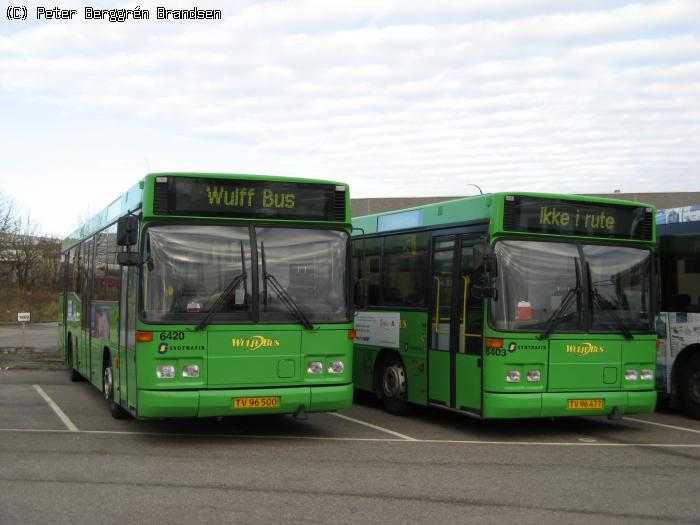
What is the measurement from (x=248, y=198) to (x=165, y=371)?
215 cm

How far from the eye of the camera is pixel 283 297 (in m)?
10.5

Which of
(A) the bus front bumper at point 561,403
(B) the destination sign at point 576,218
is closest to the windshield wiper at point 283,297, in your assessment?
(A) the bus front bumper at point 561,403

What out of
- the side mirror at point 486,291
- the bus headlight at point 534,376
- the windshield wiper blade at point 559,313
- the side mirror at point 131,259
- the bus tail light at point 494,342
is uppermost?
the side mirror at point 131,259

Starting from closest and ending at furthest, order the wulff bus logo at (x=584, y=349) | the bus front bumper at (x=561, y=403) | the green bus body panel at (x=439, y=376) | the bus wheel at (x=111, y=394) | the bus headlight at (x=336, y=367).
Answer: the bus headlight at (x=336, y=367) < the bus front bumper at (x=561, y=403) < the wulff bus logo at (x=584, y=349) < the green bus body panel at (x=439, y=376) < the bus wheel at (x=111, y=394)

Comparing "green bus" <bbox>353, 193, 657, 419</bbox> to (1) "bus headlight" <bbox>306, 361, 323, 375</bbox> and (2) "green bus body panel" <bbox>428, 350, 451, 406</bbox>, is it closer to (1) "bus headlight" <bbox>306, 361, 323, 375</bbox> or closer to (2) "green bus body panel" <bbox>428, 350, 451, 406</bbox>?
(2) "green bus body panel" <bbox>428, 350, 451, 406</bbox>

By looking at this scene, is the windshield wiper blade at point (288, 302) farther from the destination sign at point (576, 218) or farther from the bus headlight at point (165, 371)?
the destination sign at point (576, 218)

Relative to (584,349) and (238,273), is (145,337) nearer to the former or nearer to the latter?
(238,273)

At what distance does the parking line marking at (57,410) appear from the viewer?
39.2 feet

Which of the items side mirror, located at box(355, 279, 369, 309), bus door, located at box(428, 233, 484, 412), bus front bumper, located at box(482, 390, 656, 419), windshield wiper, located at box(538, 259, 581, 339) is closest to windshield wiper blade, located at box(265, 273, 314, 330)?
side mirror, located at box(355, 279, 369, 309)

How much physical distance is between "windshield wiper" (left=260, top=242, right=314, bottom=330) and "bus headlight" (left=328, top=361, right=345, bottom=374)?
521 millimetres

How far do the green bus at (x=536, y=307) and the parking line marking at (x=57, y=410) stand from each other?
4.08m

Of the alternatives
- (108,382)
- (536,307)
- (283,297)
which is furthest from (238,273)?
(536,307)

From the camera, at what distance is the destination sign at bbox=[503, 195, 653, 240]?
11148 mm

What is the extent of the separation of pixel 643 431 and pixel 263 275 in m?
5.57
